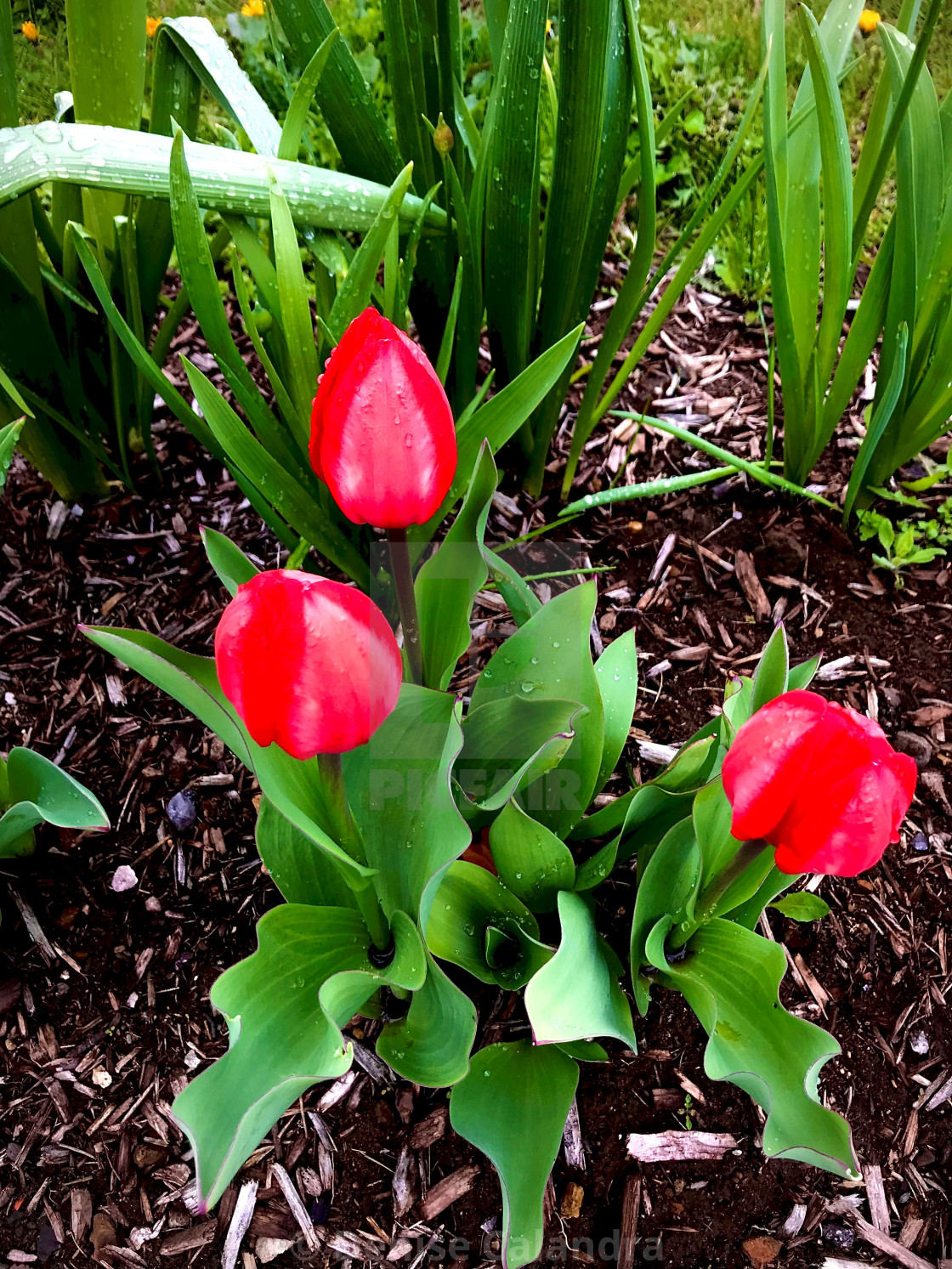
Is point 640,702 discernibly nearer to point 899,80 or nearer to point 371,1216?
point 371,1216

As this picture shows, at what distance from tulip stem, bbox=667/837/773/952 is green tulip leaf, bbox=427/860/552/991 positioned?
15 centimetres

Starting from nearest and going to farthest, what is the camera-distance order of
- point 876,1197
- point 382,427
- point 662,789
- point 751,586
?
point 382,427
point 662,789
point 876,1197
point 751,586

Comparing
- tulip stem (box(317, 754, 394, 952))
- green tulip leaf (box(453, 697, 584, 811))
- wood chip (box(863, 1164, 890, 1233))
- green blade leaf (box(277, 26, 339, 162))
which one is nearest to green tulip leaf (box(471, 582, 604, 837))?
green tulip leaf (box(453, 697, 584, 811))

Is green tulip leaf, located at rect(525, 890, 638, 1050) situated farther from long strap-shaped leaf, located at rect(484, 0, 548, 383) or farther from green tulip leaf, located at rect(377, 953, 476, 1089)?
long strap-shaped leaf, located at rect(484, 0, 548, 383)

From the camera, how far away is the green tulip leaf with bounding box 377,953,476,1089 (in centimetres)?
87

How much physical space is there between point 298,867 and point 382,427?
53 cm

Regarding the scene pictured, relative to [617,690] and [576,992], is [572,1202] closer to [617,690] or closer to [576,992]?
[576,992]

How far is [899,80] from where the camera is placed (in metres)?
1.26

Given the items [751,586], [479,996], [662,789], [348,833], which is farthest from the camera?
[751,586]

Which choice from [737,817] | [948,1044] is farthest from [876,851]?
[948,1044]

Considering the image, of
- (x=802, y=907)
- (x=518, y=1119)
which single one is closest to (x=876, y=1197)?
(x=802, y=907)

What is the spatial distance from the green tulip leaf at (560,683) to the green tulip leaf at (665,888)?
147mm

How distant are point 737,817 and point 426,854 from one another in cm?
31

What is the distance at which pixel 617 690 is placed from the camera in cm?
117
